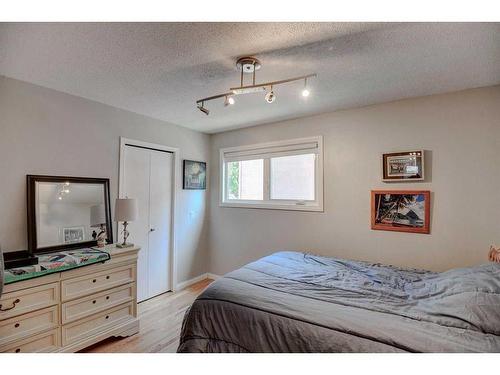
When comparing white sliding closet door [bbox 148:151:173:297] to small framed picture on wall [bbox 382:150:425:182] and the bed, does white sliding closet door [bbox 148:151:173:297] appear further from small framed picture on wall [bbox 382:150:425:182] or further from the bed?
small framed picture on wall [bbox 382:150:425:182]

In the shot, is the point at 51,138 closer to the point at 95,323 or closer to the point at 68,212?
the point at 68,212

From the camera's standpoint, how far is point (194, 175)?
384 centimetres

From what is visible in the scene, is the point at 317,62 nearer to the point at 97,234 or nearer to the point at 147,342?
the point at 97,234

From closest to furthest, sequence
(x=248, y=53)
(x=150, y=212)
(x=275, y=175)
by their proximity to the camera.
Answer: (x=248, y=53), (x=150, y=212), (x=275, y=175)

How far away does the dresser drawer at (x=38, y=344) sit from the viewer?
68.6 inches

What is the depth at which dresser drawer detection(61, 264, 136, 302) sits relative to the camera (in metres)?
2.03

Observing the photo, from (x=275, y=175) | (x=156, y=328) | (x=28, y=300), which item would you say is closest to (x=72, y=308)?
(x=28, y=300)

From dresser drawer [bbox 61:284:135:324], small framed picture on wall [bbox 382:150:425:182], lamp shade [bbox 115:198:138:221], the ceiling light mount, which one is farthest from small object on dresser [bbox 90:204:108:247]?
small framed picture on wall [bbox 382:150:425:182]

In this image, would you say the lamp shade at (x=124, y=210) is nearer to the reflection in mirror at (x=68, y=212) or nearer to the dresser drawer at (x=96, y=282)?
the reflection in mirror at (x=68, y=212)

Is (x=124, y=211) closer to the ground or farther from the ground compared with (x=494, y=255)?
farther from the ground

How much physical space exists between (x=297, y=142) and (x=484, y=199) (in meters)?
1.92

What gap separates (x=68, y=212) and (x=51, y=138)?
0.72m
